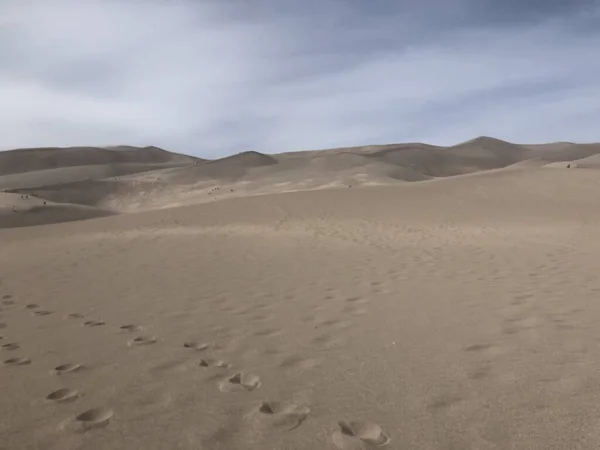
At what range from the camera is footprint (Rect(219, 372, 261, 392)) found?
10.1ft

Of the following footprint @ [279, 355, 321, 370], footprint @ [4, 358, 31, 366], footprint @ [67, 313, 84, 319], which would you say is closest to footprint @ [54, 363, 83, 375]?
footprint @ [4, 358, 31, 366]

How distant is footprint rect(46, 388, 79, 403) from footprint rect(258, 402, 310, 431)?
1.08m

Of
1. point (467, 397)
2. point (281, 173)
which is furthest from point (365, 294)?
point (281, 173)

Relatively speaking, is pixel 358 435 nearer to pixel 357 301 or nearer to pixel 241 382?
pixel 241 382

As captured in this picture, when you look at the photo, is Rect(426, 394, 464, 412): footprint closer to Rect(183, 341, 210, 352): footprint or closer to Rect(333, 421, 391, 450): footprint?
Rect(333, 421, 391, 450): footprint

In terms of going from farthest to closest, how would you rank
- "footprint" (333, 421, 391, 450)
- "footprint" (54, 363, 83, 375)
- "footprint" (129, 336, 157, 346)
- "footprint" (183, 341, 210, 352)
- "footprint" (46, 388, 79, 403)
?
1. "footprint" (129, 336, 157, 346)
2. "footprint" (183, 341, 210, 352)
3. "footprint" (54, 363, 83, 375)
4. "footprint" (46, 388, 79, 403)
5. "footprint" (333, 421, 391, 450)

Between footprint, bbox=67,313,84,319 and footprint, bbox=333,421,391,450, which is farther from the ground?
footprint, bbox=67,313,84,319

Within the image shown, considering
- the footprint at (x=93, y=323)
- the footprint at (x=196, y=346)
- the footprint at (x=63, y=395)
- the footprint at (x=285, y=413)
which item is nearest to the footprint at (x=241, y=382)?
the footprint at (x=285, y=413)

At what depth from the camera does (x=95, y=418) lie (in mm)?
2699

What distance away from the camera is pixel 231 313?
5.00m

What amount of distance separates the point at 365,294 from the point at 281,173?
3684cm

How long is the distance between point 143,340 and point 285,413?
5.86 feet

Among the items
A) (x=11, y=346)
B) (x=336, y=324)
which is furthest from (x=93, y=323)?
(x=336, y=324)

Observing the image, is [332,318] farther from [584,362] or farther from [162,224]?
[162,224]
